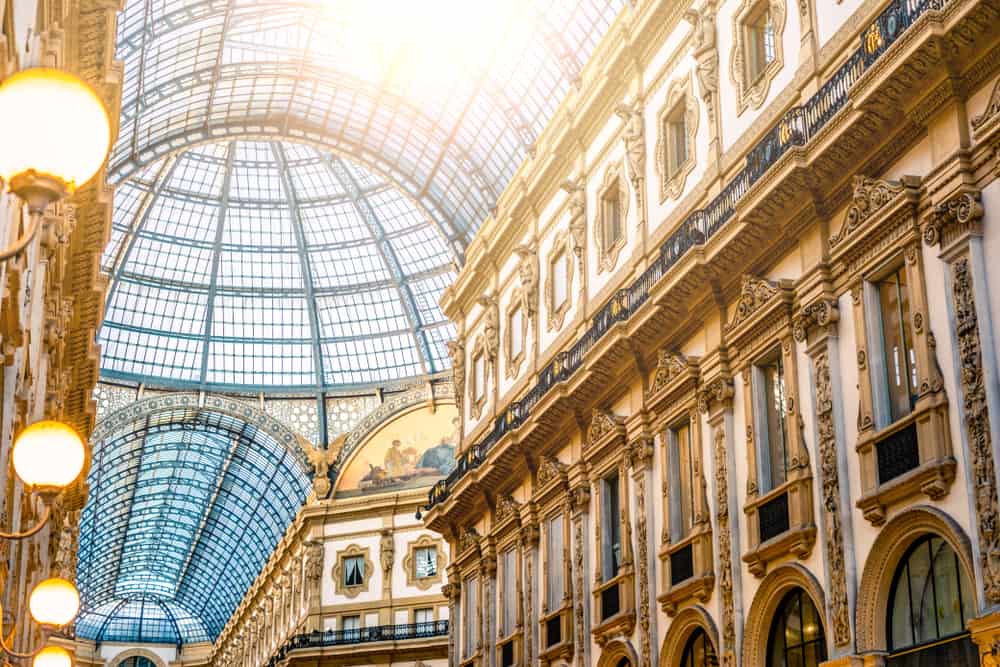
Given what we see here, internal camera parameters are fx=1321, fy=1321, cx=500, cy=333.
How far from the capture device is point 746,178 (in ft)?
74.9

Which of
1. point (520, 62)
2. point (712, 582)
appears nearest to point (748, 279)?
point (712, 582)

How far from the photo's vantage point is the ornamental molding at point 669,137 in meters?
26.8

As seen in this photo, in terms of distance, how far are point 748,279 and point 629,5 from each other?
398 inches

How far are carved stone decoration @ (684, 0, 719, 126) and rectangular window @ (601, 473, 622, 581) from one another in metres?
8.51

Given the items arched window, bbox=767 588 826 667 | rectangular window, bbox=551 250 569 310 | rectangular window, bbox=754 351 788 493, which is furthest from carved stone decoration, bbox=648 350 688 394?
rectangular window, bbox=551 250 569 310

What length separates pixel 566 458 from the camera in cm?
3222

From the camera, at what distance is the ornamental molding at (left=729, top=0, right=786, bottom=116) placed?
23.7 metres

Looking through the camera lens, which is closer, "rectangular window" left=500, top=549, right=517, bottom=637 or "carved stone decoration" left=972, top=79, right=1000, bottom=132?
"carved stone decoration" left=972, top=79, right=1000, bottom=132

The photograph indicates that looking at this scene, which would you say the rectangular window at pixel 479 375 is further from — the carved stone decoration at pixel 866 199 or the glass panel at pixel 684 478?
the carved stone decoration at pixel 866 199

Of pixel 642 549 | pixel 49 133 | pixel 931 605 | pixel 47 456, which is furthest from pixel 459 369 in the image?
pixel 49 133

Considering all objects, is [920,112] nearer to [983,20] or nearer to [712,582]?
[983,20]

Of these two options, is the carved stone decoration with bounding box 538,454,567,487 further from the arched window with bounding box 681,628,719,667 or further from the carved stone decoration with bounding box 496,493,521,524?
the arched window with bounding box 681,628,719,667

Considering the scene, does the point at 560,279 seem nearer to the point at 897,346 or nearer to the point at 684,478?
the point at 684,478

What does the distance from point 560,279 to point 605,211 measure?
351 cm
